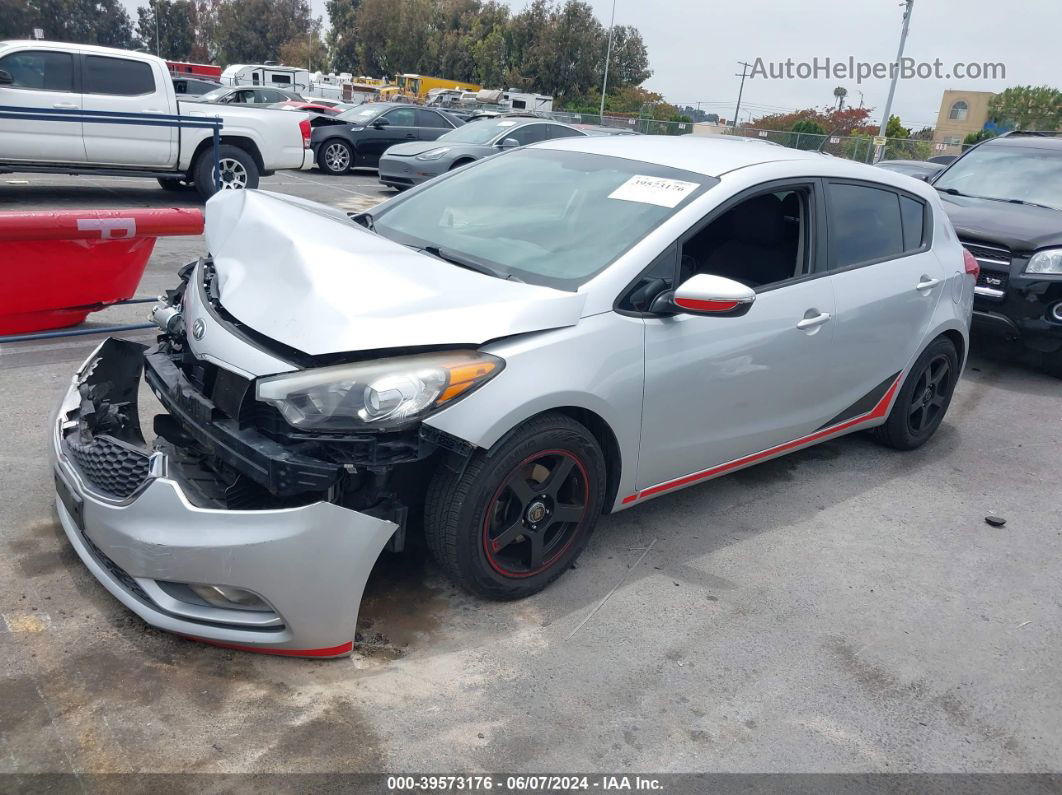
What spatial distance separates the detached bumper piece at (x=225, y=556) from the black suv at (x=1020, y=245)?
19.4 feet

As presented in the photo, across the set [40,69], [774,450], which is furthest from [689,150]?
[40,69]

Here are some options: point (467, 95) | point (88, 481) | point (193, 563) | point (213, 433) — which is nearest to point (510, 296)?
point (213, 433)

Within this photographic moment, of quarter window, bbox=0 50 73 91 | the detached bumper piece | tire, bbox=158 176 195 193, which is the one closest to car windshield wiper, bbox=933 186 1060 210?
the detached bumper piece

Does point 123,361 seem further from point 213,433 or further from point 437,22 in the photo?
point 437,22

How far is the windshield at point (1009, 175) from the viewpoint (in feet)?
25.7

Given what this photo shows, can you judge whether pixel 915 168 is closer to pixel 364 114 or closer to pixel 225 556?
pixel 364 114

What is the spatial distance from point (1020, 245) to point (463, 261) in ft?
17.0

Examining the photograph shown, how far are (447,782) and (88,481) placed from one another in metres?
1.54

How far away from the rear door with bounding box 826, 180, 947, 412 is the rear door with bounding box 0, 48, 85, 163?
953 cm

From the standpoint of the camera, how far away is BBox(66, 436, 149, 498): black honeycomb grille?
9.27 ft

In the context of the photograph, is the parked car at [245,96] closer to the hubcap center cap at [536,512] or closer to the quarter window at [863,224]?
the quarter window at [863,224]

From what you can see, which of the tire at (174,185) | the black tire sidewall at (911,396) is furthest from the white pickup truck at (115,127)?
the black tire sidewall at (911,396)

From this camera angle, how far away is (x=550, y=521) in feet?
10.7

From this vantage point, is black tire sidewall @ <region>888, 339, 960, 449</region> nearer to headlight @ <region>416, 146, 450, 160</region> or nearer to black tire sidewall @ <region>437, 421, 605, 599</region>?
black tire sidewall @ <region>437, 421, 605, 599</region>
